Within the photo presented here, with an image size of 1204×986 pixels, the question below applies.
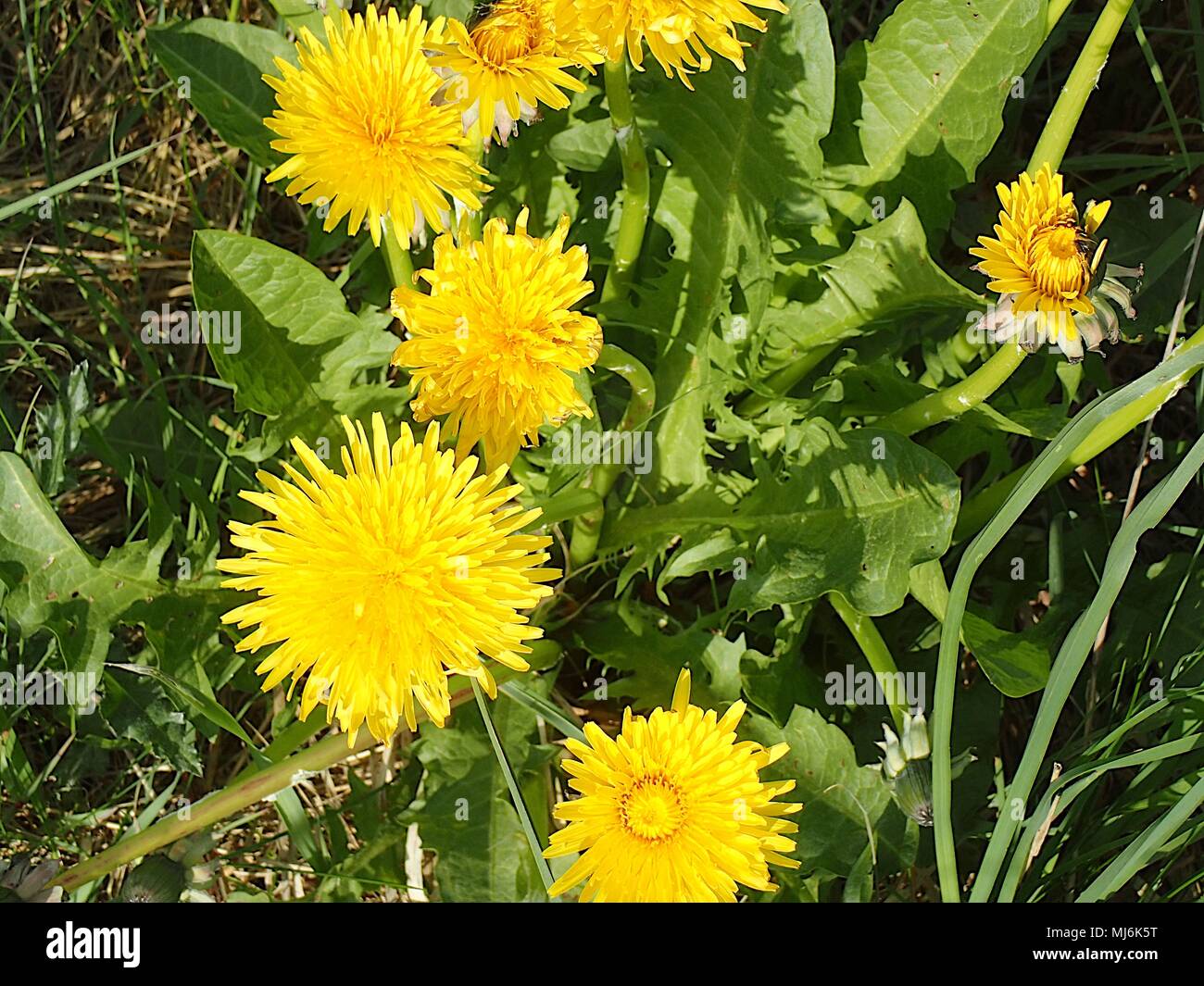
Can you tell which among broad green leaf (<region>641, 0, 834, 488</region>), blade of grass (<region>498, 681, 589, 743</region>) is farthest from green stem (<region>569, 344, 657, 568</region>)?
blade of grass (<region>498, 681, 589, 743</region>)

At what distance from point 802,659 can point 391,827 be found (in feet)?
3.30

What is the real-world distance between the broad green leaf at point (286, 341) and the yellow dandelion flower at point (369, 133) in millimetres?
342

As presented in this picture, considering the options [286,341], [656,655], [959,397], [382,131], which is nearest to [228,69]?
[286,341]

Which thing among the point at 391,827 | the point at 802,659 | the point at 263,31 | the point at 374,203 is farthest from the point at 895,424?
the point at 263,31

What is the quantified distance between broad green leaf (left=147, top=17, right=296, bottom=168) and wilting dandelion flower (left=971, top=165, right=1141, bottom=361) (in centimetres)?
148

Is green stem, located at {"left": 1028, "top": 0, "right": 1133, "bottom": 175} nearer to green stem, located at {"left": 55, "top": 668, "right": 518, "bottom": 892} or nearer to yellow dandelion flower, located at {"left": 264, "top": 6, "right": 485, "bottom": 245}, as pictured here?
yellow dandelion flower, located at {"left": 264, "top": 6, "right": 485, "bottom": 245}

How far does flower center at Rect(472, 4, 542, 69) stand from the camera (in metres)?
1.72

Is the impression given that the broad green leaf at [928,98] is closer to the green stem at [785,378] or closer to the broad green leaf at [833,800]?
the green stem at [785,378]

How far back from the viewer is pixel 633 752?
5.94 feet

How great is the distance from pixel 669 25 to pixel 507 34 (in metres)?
0.27
